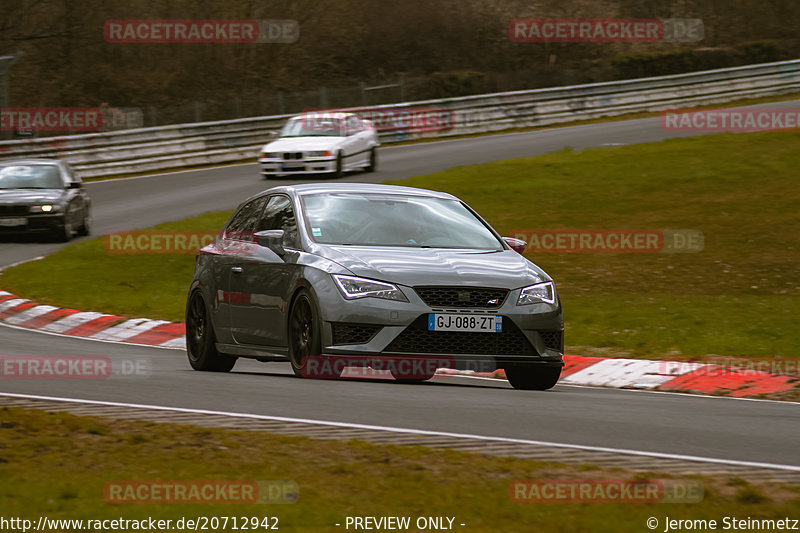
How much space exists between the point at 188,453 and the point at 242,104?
3453cm

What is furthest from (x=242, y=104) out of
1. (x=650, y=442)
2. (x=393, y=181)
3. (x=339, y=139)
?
(x=650, y=442)

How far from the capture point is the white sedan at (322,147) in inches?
1176

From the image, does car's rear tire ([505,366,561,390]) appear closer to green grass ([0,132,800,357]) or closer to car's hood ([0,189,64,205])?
green grass ([0,132,800,357])

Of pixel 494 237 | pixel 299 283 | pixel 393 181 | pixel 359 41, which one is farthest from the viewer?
pixel 359 41

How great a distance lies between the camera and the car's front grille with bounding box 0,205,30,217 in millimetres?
23156

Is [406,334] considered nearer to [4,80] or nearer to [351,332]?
[351,332]

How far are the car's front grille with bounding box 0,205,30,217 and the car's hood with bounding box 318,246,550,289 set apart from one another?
14852 millimetres

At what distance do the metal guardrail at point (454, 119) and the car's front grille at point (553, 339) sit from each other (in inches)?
1001

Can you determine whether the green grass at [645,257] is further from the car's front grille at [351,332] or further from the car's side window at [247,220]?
the car's front grille at [351,332]

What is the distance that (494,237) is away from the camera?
10.6m

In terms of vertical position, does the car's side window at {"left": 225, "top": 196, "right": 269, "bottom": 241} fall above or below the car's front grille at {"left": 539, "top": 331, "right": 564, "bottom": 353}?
above

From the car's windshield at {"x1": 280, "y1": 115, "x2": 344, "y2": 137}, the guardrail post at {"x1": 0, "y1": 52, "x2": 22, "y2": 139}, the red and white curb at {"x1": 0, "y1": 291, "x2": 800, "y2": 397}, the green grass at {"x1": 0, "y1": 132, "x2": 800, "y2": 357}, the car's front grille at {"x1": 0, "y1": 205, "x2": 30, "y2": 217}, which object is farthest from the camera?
the guardrail post at {"x1": 0, "y1": 52, "x2": 22, "y2": 139}

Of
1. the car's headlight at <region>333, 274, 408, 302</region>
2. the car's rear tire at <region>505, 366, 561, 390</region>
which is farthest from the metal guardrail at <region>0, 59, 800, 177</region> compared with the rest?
the car's headlight at <region>333, 274, 408, 302</region>

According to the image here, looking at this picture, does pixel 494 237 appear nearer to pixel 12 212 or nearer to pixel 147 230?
pixel 147 230
